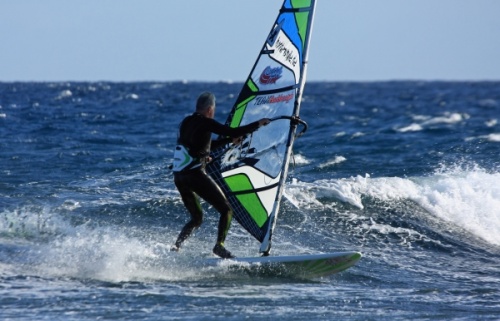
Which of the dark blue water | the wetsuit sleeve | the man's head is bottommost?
the dark blue water

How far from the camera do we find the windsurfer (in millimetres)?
6672

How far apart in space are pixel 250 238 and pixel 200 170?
1.91 m

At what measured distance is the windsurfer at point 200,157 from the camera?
6.67m

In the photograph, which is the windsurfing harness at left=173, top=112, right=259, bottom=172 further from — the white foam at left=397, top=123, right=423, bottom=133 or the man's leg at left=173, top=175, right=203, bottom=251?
the white foam at left=397, top=123, right=423, bottom=133

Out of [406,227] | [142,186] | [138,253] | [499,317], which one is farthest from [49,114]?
[499,317]

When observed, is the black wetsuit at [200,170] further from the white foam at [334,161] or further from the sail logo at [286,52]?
the white foam at [334,161]

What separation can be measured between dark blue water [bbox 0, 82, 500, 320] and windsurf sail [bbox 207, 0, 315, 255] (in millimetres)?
291

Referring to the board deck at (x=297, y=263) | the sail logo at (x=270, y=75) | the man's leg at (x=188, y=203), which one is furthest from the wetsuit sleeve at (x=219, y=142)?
the board deck at (x=297, y=263)

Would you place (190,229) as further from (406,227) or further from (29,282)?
(406,227)

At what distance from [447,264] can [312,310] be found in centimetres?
290

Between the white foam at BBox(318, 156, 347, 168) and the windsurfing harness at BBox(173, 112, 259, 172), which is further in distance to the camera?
the white foam at BBox(318, 156, 347, 168)

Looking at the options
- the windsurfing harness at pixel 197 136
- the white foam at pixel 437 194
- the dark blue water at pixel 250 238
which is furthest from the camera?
the white foam at pixel 437 194

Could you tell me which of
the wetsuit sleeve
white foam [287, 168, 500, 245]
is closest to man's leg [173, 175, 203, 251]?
the wetsuit sleeve

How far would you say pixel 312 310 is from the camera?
6062 millimetres
